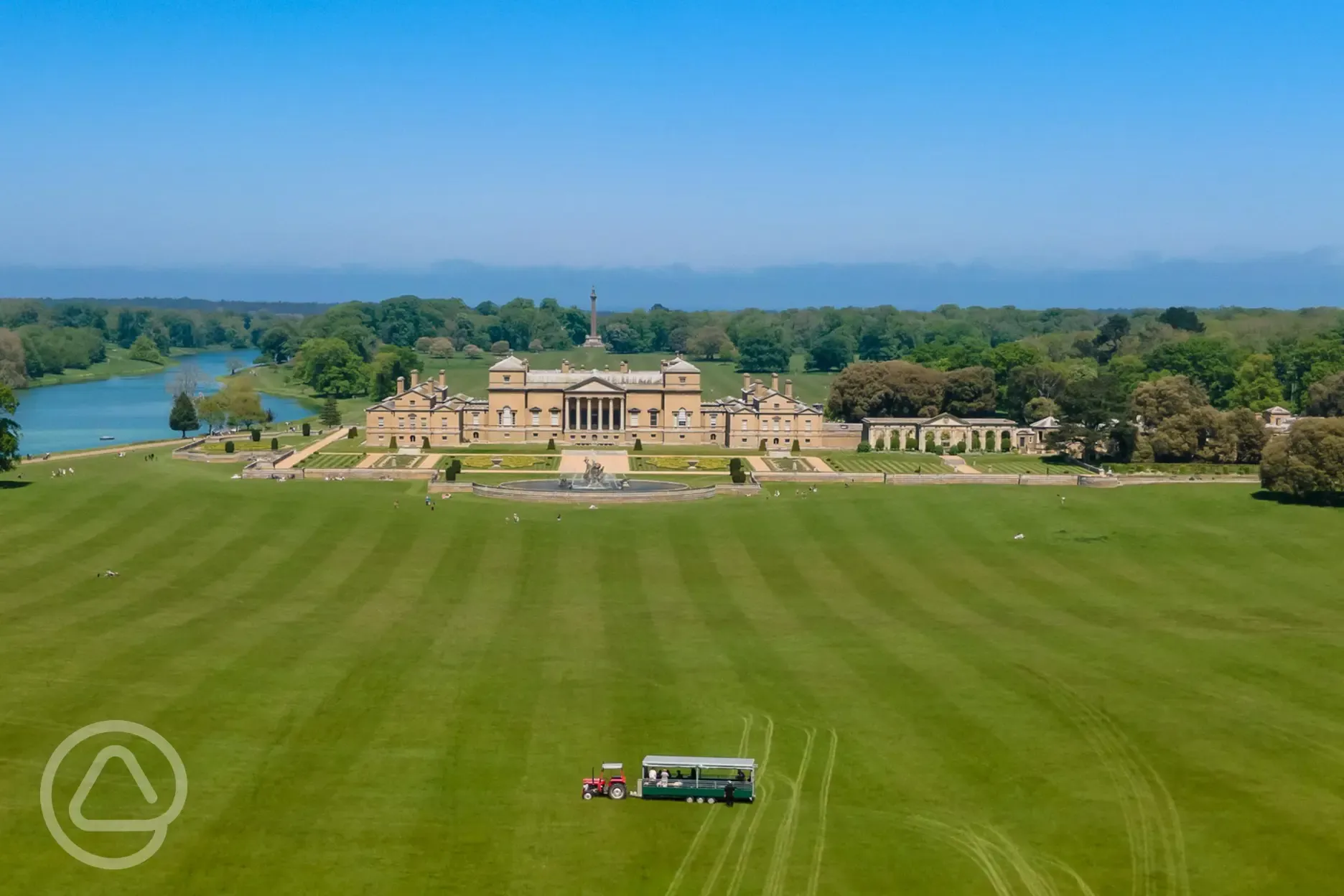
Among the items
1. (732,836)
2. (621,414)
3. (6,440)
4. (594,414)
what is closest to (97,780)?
(732,836)

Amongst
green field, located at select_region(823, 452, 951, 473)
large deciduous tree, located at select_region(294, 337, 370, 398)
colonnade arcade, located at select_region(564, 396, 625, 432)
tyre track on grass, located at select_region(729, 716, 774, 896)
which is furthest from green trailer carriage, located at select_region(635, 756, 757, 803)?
large deciduous tree, located at select_region(294, 337, 370, 398)

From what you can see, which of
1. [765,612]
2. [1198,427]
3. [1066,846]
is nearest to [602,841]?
[1066,846]

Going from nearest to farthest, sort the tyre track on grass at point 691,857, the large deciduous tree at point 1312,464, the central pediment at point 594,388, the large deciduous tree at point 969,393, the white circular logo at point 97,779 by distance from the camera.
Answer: the tyre track on grass at point 691,857
the white circular logo at point 97,779
the large deciduous tree at point 1312,464
the central pediment at point 594,388
the large deciduous tree at point 969,393

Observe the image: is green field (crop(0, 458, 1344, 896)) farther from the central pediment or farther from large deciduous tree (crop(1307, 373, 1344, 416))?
large deciduous tree (crop(1307, 373, 1344, 416))

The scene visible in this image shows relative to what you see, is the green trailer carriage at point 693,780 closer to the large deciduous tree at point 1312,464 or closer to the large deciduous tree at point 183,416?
the large deciduous tree at point 1312,464

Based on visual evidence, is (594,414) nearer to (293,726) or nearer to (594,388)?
(594,388)

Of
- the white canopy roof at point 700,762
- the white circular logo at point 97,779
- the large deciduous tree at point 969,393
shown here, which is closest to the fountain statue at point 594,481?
the white circular logo at point 97,779

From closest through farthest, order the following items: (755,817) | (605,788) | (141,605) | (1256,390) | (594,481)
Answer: (755,817)
(605,788)
(141,605)
(594,481)
(1256,390)
